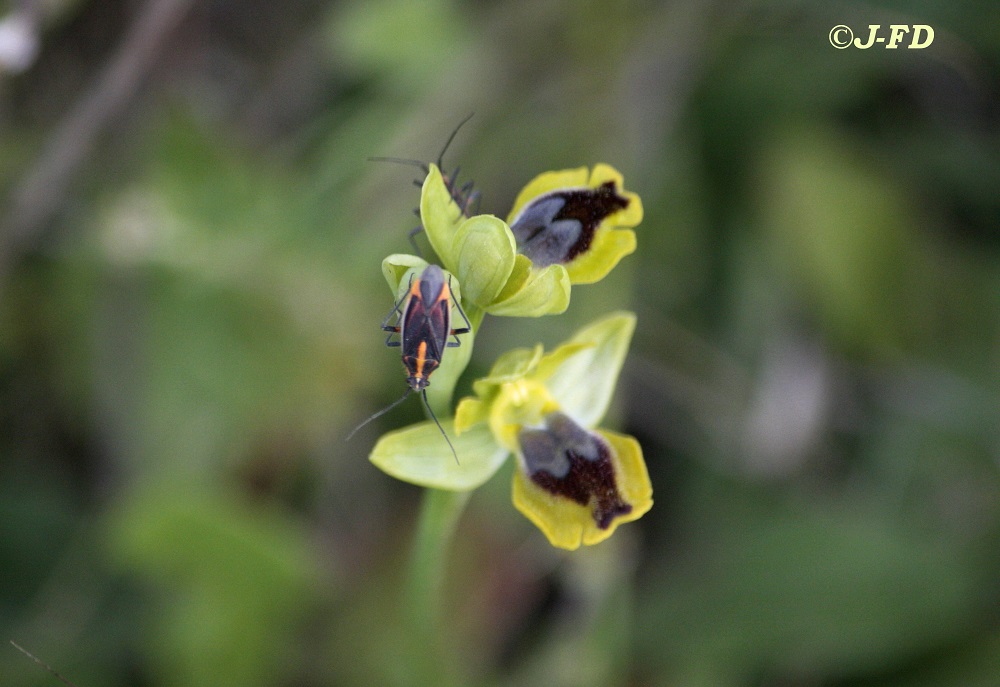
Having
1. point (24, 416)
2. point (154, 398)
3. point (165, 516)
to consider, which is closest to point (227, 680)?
point (165, 516)

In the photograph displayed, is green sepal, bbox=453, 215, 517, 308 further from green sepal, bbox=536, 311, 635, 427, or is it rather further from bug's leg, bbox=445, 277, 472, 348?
green sepal, bbox=536, 311, 635, 427

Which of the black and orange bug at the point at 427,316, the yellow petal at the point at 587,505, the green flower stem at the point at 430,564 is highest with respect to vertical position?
the black and orange bug at the point at 427,316

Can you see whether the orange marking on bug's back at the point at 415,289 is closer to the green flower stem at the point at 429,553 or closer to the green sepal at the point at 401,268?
the green sepal at the point at 401,268

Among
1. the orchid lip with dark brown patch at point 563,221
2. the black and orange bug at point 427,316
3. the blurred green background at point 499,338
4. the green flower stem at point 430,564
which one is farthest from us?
the blurred green background at point 499,338

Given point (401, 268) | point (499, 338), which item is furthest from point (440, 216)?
point (499, 338)

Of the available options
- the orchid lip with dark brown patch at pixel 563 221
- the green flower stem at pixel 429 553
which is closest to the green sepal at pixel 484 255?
the orchid lip with dark brown patch at pixel 563 221

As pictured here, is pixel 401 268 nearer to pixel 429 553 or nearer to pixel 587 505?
pixel 587 505

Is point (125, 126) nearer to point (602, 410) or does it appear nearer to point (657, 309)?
point (657, 309)
